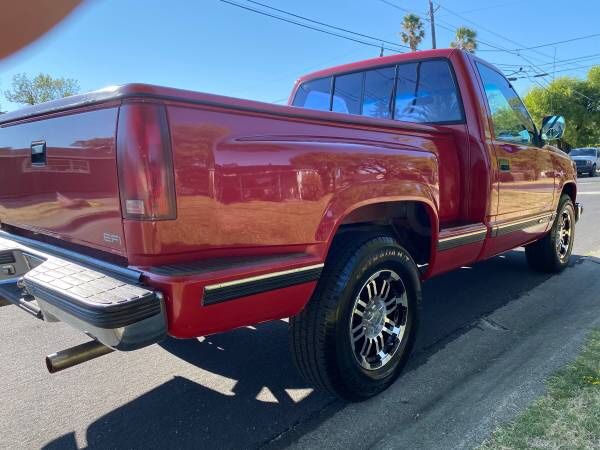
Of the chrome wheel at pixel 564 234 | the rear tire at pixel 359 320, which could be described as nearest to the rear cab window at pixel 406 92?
the rear tire at pixel 359 320

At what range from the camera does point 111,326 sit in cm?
177

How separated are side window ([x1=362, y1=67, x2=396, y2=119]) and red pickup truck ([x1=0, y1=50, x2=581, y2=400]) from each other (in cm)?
50

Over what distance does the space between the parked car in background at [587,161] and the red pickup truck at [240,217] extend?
2785 cm

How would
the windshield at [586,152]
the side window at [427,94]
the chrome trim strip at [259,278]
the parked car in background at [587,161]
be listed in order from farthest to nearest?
the windshield at [586,152]
the parked car in background at [587,161]
the side window at [427,94]
the chrome trim strip at [259,278]

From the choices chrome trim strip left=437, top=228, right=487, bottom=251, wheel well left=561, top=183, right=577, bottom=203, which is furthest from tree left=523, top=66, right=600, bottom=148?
chrome trim strip left=437, top=228, right=487, bottom=251

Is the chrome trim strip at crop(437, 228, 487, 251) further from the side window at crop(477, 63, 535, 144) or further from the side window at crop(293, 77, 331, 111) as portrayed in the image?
the side window at crop(293, 77, 331, 111)

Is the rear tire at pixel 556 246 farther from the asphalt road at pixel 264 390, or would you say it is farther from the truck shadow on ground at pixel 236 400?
the truck shadow on ground at pixel 236 400

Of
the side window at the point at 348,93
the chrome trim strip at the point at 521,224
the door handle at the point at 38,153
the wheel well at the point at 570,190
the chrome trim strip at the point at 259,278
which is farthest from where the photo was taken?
the wheel well at the point at 570,190

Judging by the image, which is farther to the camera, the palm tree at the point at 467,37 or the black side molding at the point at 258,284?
the palm tree at the point at 467,37

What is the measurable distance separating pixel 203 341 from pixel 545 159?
362 centimetres

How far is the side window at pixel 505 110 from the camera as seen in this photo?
3998mm

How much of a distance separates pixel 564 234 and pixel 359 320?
3960mm

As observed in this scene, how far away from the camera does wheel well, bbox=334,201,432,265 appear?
9.29 ft

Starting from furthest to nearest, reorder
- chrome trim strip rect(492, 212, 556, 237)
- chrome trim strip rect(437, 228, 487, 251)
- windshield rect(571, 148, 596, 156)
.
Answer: windshield rect(571, 148, 596, 156) → chrome trim strip rect(492, 212, 556, 237) → chrome trim strip rect(437, 228, 487, 251)
